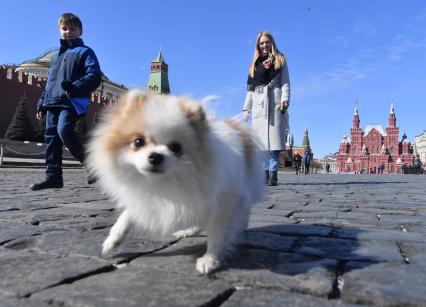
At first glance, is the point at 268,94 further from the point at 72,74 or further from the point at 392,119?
the point at 392,119

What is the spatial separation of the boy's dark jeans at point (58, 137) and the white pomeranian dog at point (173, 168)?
3.63 metres

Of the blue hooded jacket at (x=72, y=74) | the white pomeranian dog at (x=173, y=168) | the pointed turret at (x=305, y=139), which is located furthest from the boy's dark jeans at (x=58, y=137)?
the pointed turret at (x=305, y=139)

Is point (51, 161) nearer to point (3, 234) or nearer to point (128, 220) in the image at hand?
point (3, 234)

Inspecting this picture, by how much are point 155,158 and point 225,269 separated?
58 centimetres

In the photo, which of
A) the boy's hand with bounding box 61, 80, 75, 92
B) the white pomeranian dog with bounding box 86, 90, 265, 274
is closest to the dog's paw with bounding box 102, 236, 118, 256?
the white pomeranian dog with bounding box 86, 90, 265, 274

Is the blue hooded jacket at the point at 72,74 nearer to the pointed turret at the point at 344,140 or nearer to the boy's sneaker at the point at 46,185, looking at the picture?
the boy's sneaker at the point at 46,185

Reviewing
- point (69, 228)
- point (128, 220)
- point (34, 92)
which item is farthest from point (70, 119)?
point (34, 92)

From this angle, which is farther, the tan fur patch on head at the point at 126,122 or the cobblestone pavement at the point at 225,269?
the tan fur patch on head at the point at 126,122

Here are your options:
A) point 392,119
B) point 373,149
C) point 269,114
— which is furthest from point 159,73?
point 269,114

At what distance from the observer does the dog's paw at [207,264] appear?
1.79 m

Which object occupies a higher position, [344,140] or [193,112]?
[344,140]

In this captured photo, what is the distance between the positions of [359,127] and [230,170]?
360 ft

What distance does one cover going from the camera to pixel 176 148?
1.85 meters

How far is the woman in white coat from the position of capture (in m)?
6.58
